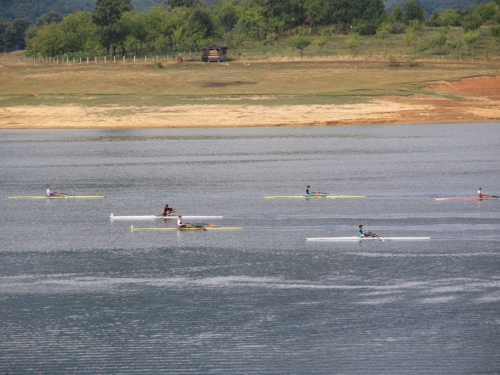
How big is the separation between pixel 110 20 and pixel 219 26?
31.4 meters

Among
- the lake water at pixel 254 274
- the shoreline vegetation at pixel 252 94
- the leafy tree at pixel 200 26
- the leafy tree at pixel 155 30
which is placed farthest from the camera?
the leafy tree at pixel 200 26

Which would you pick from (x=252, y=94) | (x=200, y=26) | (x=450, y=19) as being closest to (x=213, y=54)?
(x=200, y=26)

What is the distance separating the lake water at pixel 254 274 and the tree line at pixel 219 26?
9020 centimetres

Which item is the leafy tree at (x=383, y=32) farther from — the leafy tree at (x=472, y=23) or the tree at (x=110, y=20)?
the tree at (x=110, y=20)

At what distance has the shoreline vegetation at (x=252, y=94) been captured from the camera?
104m

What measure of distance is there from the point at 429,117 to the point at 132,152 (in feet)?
148

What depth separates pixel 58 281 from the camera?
4028cm

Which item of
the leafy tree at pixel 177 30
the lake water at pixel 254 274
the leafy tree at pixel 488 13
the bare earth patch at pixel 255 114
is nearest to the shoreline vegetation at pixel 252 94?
the bare earth patch at pixel 255 114

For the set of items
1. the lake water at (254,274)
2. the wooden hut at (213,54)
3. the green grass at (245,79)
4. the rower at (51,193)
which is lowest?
the lake water at (254,274)

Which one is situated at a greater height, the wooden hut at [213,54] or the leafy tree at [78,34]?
the leafy tree at [78,34]

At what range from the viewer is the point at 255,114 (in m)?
104

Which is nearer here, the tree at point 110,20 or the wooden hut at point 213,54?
the wooden hut at point 213,54

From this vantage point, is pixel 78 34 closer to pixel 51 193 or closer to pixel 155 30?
pixel 155 30

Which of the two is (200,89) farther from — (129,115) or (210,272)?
(210,272)
